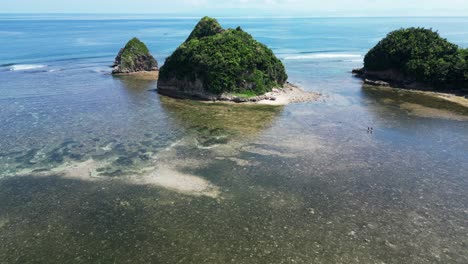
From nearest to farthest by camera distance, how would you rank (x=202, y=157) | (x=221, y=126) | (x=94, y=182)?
(x=94, y=182) < (x=202, y=157) < (x=221, y=126)

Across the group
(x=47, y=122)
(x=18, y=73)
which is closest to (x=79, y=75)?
(x=18, y=73)

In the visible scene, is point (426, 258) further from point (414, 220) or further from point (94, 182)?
point (94, 182)

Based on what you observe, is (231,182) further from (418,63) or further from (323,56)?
(323,56)

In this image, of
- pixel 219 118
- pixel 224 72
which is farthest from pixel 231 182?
pixel 224 72

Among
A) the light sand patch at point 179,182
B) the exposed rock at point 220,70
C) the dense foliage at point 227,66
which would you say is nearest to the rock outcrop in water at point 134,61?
the exposed rock at point 220,70

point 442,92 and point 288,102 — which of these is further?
point 442,92

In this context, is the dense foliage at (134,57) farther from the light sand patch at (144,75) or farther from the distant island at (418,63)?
the distant island at (418,63)

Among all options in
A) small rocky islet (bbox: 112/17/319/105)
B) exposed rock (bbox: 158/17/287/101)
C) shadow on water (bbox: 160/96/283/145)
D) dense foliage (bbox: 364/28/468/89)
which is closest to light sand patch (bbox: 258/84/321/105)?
small rocky islet (bbox: 112/17/319/105)
